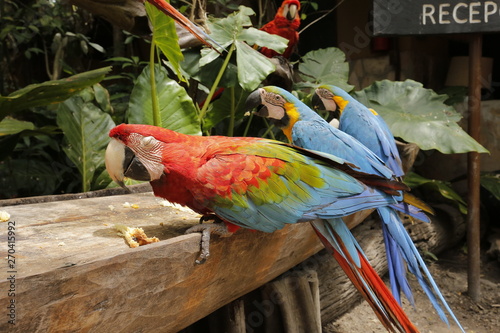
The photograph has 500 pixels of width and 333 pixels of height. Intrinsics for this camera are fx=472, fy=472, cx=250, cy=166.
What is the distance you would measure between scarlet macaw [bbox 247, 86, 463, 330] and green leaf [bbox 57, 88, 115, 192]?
90 centimetres

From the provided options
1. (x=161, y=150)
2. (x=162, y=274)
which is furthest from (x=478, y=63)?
(x=162, y=274)

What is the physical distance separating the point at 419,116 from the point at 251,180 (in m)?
1.53

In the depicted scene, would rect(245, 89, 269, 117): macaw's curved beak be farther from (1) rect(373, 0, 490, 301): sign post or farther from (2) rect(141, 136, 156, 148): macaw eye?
(2) rect(141, 136, 156, 148): macaw eye

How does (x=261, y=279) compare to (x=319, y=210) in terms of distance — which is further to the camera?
(x=261, y=279)

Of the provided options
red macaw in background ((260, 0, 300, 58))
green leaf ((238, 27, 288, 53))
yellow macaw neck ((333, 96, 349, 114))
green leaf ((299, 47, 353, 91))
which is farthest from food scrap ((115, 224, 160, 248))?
red macaw in background ((260, 0, 300, 58))

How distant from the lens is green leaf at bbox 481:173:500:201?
2736 millimetres

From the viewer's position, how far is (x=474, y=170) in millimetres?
2227

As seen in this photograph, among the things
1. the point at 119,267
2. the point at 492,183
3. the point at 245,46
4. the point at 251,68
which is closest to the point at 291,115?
the point at 251,68

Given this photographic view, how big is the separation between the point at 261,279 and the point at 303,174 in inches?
17.5

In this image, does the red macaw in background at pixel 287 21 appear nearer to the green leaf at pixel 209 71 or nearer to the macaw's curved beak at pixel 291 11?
the macaw's curved beak at pixel 291 11

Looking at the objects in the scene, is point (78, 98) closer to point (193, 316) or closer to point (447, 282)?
point (193, 316)

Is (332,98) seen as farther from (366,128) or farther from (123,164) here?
(123,164)

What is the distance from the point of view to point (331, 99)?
1.82m

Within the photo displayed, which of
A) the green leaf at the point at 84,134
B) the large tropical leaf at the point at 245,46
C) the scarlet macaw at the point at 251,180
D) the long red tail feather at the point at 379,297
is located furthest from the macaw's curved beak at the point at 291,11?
the long red tail feather at the point at 379,297
